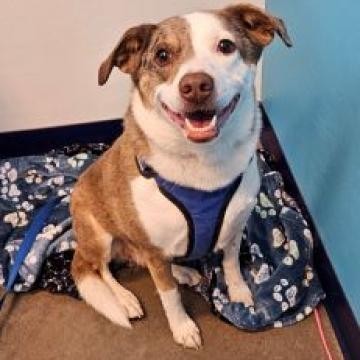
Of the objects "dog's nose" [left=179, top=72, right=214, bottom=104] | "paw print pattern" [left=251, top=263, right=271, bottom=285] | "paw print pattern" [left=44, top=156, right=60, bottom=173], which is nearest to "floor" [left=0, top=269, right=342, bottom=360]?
"paw print pattern" [left=251, top=263, right=271, bottom=285]

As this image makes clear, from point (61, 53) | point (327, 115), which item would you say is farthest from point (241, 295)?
point (61, 53)

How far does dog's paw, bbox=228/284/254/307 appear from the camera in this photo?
5.59ft

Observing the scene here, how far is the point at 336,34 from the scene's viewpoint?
4.94 ft

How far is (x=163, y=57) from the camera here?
1.25m

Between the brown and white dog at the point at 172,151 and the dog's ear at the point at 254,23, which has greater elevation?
the dog's ear at the point at 254,23

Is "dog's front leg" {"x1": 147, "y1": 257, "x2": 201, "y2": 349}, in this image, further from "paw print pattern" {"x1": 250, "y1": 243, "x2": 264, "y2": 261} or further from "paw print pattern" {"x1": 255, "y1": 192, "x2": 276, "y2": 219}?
"paw print pattern" {"x1": 255, "y1": 192, "x2": 276, "y2": 219}

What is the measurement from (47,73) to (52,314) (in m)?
0.89

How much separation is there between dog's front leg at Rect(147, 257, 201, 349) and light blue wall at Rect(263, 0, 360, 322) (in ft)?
1.42

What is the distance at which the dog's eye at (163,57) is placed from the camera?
1235 millimetres

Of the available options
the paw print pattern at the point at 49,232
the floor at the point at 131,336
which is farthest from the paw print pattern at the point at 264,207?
the paw print pattern at the point at 49,232

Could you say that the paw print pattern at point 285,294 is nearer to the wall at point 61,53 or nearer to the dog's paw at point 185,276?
the dog's paw at point 185,276

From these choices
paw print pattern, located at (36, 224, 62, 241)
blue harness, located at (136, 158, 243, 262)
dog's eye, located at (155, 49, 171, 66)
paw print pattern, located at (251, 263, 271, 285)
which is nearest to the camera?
dog's eye, located at (155, 49, 171, 66)

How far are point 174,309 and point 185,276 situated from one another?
201 millimetres

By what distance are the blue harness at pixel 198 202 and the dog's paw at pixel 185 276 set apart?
36 centimetres
